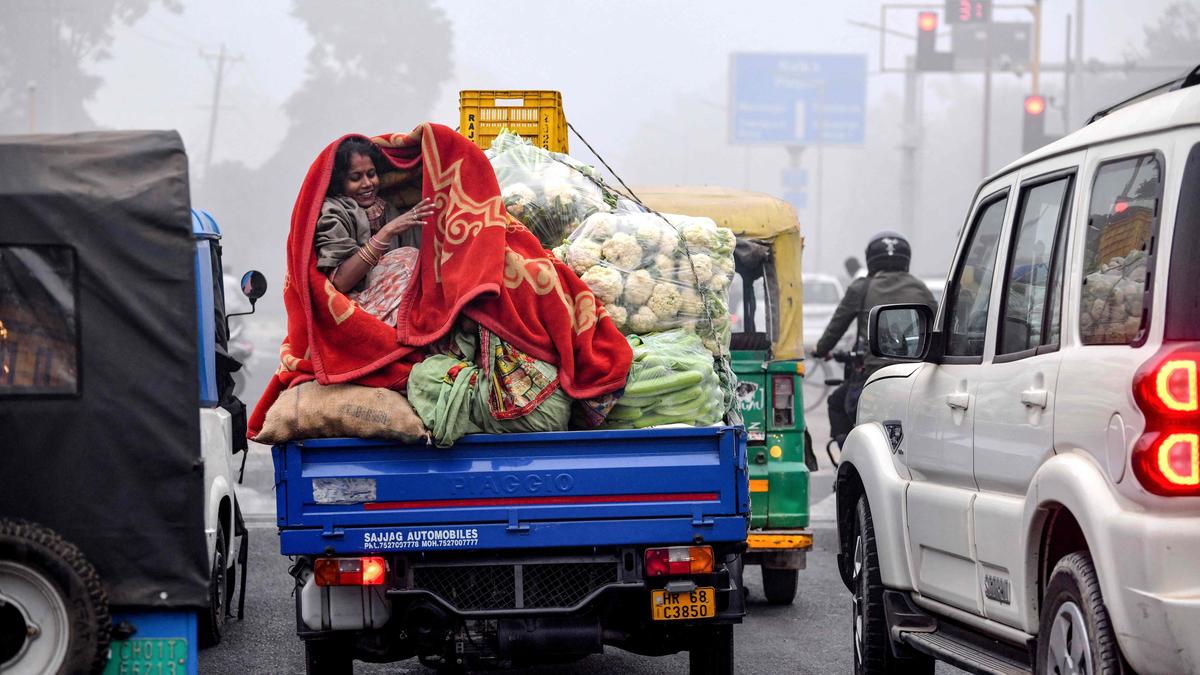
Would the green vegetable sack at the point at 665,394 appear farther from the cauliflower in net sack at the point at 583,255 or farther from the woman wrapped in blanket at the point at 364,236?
the woman wrapped in blanket at the point at 364,236

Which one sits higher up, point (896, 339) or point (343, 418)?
point (896, 339)

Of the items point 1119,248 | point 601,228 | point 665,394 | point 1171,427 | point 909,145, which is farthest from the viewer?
point 909,145

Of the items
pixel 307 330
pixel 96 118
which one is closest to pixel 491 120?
pixel 307 330

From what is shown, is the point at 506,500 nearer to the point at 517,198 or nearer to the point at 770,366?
the point at 517,198

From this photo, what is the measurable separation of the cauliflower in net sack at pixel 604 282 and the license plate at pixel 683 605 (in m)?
1.37

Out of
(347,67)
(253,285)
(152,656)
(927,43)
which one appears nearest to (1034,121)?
(927,43)

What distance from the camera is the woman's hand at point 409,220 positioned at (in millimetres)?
6516

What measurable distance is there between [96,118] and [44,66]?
619cm

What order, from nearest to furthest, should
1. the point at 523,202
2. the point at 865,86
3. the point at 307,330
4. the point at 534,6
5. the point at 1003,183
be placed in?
the point at 1003,183 < the point at 307,330 < the point at 523,202 < the point at 865,86 < the point at 534,6

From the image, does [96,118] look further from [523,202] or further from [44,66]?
[523,202]

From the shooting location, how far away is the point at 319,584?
596 centimetres

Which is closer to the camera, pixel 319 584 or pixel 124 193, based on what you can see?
pixel 124 193

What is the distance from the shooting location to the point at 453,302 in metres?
6.27

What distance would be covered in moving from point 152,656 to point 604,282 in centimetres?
240
